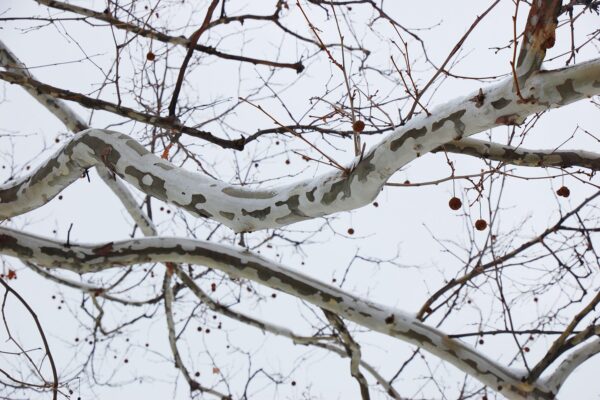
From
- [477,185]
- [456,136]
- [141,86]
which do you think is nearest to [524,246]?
[477,185]

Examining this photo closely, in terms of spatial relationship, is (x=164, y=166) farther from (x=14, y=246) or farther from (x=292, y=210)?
(x=14, y=246)

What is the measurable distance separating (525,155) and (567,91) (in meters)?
1.24

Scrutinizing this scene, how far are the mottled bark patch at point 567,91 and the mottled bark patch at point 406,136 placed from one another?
477mm

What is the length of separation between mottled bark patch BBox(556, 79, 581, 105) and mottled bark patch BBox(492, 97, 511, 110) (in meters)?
0.16

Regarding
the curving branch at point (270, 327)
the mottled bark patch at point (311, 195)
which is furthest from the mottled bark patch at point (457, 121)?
the curving branch at point (270, 327)

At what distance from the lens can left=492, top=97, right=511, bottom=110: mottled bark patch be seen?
6.01 ft

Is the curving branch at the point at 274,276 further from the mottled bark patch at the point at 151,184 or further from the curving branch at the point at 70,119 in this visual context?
the curving branch at the point at 70,119

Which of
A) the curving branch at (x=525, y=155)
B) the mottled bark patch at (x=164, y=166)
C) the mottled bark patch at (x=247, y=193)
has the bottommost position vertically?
the mottled bark patch at (x=247, y=193)

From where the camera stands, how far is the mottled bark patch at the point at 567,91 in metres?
1.71

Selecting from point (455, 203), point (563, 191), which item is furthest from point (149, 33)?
point (563, 191)

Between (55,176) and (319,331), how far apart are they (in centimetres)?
245

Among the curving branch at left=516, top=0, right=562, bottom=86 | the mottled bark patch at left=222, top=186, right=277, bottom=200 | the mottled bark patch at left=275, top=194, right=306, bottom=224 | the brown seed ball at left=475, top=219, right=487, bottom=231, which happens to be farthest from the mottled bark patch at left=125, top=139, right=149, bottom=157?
the curving branch at left=516, top=0, right=562, bottom=86

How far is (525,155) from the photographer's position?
2.91 metres

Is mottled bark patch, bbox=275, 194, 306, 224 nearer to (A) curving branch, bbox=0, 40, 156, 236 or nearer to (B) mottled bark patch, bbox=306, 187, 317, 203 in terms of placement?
(B) mottled bark patch, bbox=306, 187, 317, 203
